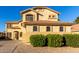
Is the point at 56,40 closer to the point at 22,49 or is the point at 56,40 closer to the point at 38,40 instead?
the point at 38,40

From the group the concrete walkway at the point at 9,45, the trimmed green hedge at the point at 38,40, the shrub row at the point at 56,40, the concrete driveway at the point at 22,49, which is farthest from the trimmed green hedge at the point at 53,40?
the concrete walkway at the point at 9,45

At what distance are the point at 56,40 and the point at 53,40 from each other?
0.60ft

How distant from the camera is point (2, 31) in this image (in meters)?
16.3

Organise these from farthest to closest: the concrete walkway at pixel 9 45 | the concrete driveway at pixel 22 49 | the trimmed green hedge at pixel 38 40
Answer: the trimmed green hedge at pixel 38 40 < the concrete walkway at pixel 9 45 < the concrete driveway at pixel 22 49

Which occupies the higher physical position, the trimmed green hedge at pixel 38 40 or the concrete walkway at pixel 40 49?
the trimmed green hedge at pixel 38 40

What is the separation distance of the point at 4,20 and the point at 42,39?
8.30 ft

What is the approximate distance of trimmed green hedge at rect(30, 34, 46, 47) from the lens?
1681 cm

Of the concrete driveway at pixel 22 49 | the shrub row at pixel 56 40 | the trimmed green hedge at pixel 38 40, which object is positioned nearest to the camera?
the concrete driveway at pixel 22 49

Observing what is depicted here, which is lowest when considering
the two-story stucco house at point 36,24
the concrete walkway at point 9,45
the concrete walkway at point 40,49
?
the concrete walkway at point 40,49

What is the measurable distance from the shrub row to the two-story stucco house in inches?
15.7

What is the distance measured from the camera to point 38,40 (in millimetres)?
17484

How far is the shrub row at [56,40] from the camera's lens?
17000 millimetres

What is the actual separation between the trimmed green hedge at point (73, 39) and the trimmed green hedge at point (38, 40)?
1226mm

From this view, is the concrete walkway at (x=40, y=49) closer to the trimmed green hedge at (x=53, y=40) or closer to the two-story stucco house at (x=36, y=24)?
the two-story stucco house at (x=36, y=24)
